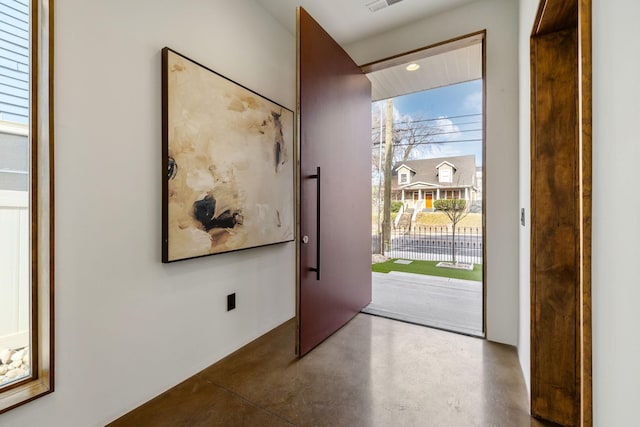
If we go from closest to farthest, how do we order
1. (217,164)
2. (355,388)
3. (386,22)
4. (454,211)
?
1. (355,388)
2. (217,164)
3. (386,22)
4. (454,211)

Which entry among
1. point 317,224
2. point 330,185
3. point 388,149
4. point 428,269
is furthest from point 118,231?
point 388,149

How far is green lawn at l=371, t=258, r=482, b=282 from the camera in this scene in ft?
16.3

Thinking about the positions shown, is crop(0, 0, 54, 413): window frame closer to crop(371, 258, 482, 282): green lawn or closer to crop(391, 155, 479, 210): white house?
crop(371, 258, 482, 282): green lawn

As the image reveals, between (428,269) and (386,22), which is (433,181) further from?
(386,22)

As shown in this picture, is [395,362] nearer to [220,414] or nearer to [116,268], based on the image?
[220,414]

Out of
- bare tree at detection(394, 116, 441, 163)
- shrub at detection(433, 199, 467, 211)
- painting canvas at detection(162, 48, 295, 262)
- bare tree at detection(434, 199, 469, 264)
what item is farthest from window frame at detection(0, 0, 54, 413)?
shrub at detection(433, 199, 467, 211)

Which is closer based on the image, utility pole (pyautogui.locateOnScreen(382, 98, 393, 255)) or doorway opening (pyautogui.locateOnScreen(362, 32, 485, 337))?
doorway opening (pyautogui.locateOnScreen(362, 32, 485, 337))

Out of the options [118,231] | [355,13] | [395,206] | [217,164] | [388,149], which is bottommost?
[118,231]

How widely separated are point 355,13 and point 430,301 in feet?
10.2

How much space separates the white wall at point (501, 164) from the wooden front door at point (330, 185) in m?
1.14

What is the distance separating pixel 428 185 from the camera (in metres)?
6.95

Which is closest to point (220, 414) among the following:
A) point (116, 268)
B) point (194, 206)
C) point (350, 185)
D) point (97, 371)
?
point (97, 371)

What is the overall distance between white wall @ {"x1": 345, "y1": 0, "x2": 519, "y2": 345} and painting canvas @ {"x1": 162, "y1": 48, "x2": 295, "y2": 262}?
5.74 ft

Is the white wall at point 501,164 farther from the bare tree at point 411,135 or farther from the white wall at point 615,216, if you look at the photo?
the bare tree at point 411,135
